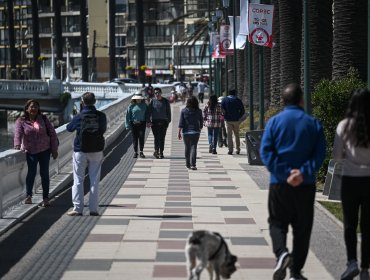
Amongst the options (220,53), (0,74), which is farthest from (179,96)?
(0,74)

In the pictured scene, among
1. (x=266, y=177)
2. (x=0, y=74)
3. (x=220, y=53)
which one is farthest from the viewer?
(x=0, y=74)

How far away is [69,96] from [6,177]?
6687cm

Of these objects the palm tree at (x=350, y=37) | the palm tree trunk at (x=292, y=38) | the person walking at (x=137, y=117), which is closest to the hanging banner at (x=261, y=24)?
the person walking at (x=137, y=117)

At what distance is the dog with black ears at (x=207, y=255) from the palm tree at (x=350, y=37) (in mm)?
12292

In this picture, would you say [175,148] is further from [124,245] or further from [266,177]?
[124,245]

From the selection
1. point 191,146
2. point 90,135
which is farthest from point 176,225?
point 191,146

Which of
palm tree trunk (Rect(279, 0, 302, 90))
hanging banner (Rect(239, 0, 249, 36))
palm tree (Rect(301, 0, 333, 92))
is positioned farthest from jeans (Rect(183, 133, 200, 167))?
hanging banner (Rect(239, 0, 249, 36))

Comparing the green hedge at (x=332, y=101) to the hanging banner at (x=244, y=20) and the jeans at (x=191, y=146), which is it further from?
the hanging banner at (x=244, y=20)

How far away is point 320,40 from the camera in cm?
2727

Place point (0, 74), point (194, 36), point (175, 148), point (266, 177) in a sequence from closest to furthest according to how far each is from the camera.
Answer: point (266, 177), point (175, 148), point (194, 36), point (0, 74)

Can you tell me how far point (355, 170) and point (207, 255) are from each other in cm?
174

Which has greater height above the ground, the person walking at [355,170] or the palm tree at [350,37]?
the palm tree at [350,37]

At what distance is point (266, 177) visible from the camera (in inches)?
930

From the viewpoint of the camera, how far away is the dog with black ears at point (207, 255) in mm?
9867
